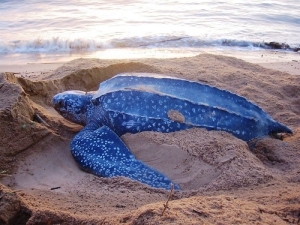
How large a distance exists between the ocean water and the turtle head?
84.9 inches

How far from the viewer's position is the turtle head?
118 inches

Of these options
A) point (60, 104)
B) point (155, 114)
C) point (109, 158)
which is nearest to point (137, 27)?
point (60, 104)

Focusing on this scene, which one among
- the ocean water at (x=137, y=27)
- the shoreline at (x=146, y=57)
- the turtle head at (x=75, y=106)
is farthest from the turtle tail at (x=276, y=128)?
the ocean water at (x=137, y=27)

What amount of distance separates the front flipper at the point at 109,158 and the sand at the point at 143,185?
0.07 meters

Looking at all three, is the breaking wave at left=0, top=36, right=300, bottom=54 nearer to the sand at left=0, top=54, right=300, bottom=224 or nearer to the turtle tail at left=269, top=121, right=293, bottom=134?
the sand at left=0, top=54, right=300, bottom=224

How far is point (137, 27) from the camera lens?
7.02 m

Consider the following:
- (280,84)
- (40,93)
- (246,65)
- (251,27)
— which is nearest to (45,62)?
(40,93)

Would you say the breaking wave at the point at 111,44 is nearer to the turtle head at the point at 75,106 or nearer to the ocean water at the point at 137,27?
the ocean water at the point at 137,27

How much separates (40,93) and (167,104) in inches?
52.3

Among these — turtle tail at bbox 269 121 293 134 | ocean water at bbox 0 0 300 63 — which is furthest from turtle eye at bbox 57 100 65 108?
ocean water at bbox 0 0 300 63

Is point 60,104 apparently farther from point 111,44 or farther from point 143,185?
point 111,44

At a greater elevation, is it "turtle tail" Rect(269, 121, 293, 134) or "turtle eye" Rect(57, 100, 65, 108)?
"turtle eye" Rect(57, 100, 65, 108)

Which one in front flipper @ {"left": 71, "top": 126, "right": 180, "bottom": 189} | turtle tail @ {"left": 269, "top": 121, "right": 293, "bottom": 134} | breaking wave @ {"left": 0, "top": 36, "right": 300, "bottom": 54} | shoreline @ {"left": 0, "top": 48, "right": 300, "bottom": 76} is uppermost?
breaking wave @ {"left": 0, "top": 36, "right": 300, "bottom": 54}

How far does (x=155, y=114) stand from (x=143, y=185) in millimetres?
688
